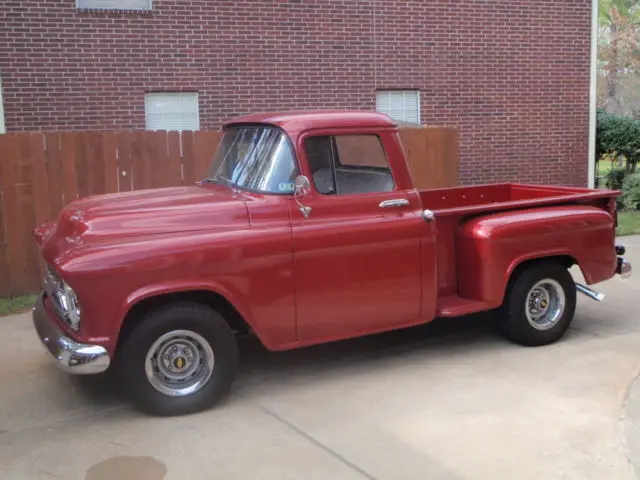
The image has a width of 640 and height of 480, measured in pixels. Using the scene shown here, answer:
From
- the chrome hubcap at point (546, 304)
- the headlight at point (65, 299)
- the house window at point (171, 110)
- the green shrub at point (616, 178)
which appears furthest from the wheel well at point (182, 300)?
the green shrub at point (616, 178)

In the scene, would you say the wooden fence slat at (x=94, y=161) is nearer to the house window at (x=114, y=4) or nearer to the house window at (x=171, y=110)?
the house window at (x=171, y=110)

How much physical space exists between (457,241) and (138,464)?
313 centimetres

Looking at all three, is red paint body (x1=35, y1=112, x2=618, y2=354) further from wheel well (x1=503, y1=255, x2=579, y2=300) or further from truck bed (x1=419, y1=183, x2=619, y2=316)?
wheel well (x1=503, y1=255, x2=579, y2=300)

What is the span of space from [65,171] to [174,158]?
1262 mm

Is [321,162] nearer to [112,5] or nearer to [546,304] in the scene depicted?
[546,304]

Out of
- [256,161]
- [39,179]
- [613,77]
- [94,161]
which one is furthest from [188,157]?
[613,77]

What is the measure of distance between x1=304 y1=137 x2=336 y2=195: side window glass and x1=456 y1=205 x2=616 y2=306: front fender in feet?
4.28

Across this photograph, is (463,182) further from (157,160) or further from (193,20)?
(157,160)

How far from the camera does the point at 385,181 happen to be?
5.59m

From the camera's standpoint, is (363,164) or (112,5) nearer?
(363,164)

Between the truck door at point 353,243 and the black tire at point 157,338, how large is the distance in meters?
0.58

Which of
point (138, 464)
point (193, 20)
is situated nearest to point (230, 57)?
point (193, 20)

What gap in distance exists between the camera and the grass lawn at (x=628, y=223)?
40.0ft

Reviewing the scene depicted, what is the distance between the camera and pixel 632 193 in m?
14.6
